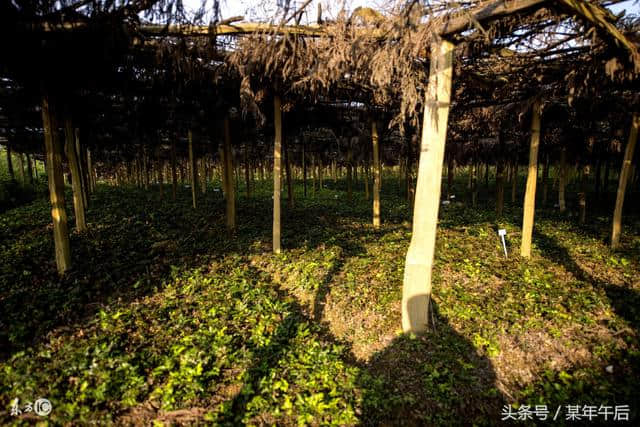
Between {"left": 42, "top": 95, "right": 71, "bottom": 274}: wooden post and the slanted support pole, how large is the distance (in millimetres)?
7540

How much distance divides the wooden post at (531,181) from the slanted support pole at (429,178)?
15.1 feet

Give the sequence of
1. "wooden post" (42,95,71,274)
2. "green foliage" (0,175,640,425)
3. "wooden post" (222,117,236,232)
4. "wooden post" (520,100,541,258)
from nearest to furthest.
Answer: "green foliage" (0,175,640,425) < "wooden post" (42,95,71,274) < "wooden post" (520,100,541,258) < "wooden post" (222,117,236,232)

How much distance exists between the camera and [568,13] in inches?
160

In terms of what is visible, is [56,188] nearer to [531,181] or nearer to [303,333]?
[303,333]

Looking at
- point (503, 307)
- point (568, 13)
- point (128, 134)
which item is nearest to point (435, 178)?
point (568, 13)

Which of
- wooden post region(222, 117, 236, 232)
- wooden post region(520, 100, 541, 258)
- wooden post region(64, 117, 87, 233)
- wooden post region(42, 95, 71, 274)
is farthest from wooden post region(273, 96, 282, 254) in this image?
wooden post region(520, 100, 541, 258)

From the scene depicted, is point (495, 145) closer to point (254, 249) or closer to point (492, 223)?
point (492, 223)

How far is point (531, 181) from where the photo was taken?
8.09 meters

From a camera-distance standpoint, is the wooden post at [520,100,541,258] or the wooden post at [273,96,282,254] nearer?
the wooden post at [520,100,541,258]

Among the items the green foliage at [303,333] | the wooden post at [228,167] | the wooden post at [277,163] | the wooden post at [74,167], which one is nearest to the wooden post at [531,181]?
the green foliage at [303,333]

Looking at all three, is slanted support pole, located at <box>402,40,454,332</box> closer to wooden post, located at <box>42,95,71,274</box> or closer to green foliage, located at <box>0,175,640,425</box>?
green foliage, located at <box>0,175,640,425</box>

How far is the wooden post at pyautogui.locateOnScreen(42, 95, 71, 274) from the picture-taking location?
261 inches

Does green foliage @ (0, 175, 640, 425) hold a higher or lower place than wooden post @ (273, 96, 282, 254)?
lower

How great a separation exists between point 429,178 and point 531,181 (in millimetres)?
5355
